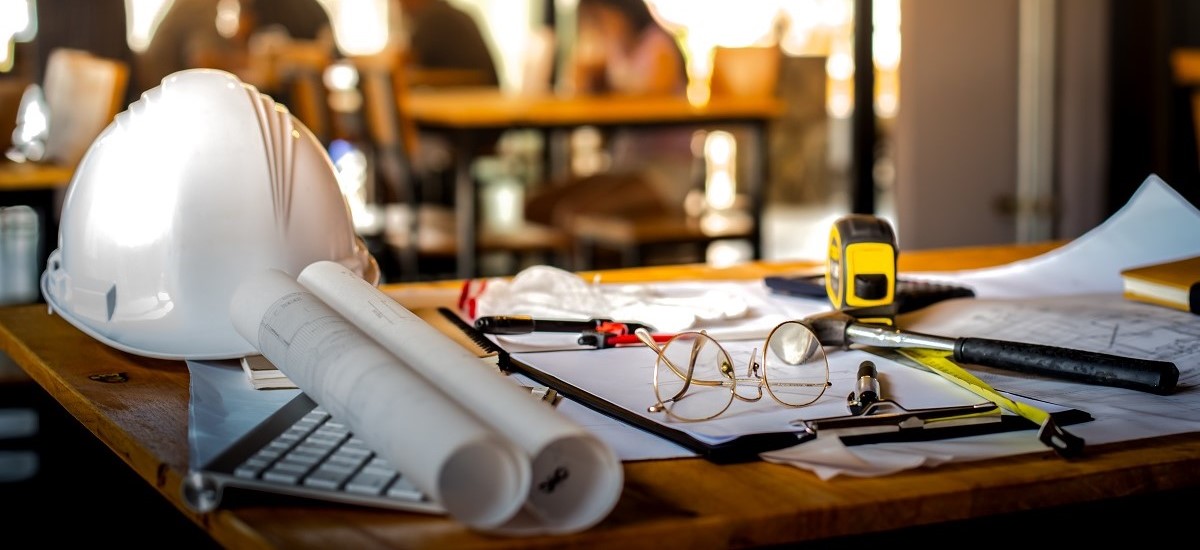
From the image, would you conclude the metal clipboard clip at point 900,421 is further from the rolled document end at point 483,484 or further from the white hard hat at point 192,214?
the white hard hat at point 192,214

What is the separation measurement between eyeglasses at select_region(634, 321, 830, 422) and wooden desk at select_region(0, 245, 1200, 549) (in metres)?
0.10

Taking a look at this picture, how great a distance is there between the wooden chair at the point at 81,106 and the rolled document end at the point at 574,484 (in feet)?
9.92

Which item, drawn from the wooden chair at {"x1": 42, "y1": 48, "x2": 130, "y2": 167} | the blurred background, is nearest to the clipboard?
the blurred background

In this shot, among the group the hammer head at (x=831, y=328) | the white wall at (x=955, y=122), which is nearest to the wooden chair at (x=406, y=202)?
the white wall at (x=955, y=122)

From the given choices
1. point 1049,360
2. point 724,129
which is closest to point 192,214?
point 1049,360

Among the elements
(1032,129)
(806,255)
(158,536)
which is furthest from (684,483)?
(806,255)

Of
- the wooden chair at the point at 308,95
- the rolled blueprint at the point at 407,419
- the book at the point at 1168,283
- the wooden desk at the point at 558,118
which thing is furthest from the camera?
the wooden chair at the point at 308,95

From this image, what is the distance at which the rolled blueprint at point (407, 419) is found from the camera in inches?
23.7

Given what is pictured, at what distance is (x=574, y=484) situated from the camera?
641 mm

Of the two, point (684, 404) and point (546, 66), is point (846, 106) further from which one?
point (684, 404)

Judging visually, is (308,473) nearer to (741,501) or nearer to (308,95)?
(741,501)

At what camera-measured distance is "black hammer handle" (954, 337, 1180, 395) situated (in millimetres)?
890

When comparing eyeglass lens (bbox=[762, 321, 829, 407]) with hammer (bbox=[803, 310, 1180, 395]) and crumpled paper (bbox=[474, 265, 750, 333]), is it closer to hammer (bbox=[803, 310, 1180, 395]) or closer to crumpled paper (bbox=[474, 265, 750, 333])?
hammer (bbox=[803, 310, 1180, 395])

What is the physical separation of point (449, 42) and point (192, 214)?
7.30 meters
